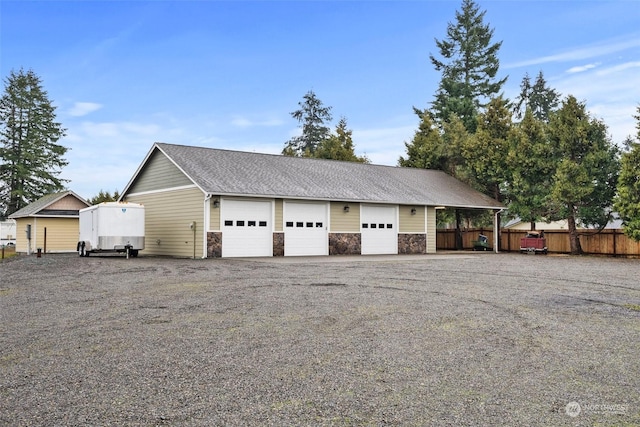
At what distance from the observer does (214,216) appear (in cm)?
2077

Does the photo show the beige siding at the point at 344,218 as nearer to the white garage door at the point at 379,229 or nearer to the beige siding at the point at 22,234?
the white garage door at the point at 379,229

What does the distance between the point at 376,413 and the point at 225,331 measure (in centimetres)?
326

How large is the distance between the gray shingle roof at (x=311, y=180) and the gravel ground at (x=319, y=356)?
11.4 metres

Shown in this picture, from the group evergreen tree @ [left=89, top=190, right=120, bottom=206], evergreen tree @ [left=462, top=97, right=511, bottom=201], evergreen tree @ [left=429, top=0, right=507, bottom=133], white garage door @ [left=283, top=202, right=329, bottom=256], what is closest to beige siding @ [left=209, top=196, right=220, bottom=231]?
white garage door @ [left=283, top=202, right=329, bottom=256]

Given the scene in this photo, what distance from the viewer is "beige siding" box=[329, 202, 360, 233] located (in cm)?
2403

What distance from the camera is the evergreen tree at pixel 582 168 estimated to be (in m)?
25.9

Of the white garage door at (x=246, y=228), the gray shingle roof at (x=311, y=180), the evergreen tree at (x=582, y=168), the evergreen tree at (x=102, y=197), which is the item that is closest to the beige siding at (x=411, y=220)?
the gray shingle roof at (x=311, y=180)

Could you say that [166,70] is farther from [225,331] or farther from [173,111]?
[225,331]

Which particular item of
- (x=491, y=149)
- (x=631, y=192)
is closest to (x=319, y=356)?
(x=631, y=192)

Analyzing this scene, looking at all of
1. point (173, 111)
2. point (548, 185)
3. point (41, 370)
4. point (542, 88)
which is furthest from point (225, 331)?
point (542, 88)

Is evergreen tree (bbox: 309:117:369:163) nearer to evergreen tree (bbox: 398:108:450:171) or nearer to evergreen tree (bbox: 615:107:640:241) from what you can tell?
evergreen tree (bbox: 398:108:450:171)

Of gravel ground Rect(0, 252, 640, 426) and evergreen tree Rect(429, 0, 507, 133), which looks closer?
gravel ground Rect(0, 252, 640, 426)

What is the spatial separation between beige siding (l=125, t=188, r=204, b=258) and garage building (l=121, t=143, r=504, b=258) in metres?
0.04

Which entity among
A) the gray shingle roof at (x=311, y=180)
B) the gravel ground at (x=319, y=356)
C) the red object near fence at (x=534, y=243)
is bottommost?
the gravel ground at (x=319, y=356)
